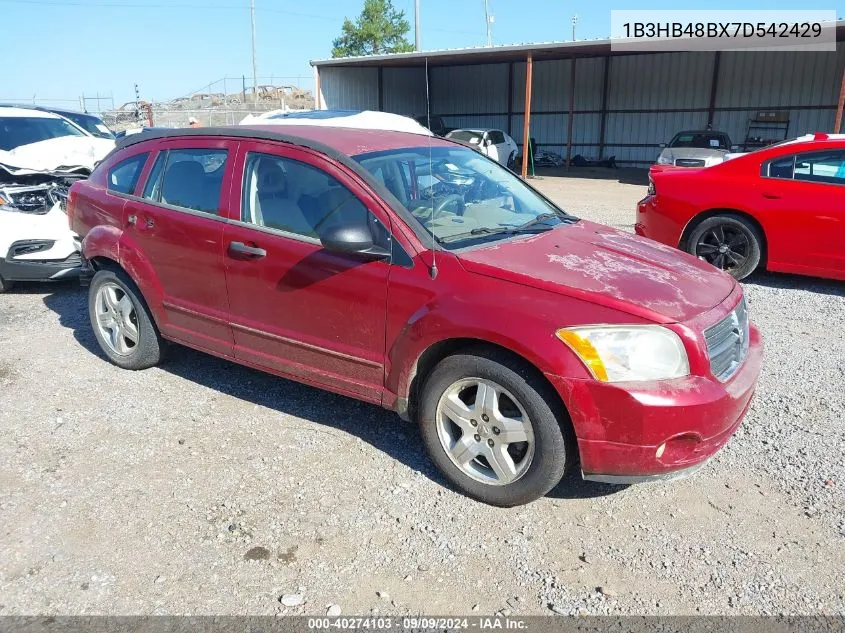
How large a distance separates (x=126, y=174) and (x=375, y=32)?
162 feet

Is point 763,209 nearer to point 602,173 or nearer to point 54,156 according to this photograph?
point 54,156

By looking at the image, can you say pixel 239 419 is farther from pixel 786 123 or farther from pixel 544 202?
pixel 786 123

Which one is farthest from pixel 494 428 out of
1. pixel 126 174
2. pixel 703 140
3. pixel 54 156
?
pixel 703 140

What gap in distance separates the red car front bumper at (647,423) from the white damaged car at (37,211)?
5.19 m

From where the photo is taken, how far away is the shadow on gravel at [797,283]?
6.76m

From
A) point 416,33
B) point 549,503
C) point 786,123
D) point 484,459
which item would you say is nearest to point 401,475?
point 484,459

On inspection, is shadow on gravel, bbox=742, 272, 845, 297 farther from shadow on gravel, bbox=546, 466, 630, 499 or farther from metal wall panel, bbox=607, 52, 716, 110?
metal wall panel, bbox=607, 52, 716, 110

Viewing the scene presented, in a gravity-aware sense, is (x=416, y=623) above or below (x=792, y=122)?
below

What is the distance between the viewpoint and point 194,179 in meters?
4.20

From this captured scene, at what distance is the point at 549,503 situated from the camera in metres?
3.24

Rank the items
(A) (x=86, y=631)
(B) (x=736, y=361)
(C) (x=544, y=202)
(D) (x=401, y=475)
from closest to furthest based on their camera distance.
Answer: (A) (x=86, y=631) < (B) (x=736, y=361) < (D) (x=401, y=475) < (C) (x=544, y=202)


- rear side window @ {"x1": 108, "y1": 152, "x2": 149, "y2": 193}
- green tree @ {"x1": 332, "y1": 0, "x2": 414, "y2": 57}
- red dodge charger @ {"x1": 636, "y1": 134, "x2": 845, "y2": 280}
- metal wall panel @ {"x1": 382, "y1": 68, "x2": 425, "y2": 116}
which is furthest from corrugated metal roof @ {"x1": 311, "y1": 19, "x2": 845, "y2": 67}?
green tree @ {"x1": 332, "y1": 0, "x2": 414, "y2": 57}

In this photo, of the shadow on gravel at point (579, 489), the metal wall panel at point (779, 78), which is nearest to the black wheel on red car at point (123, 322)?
the shadow on gravel at point (579, 489)

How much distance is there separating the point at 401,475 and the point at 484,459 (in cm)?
49
